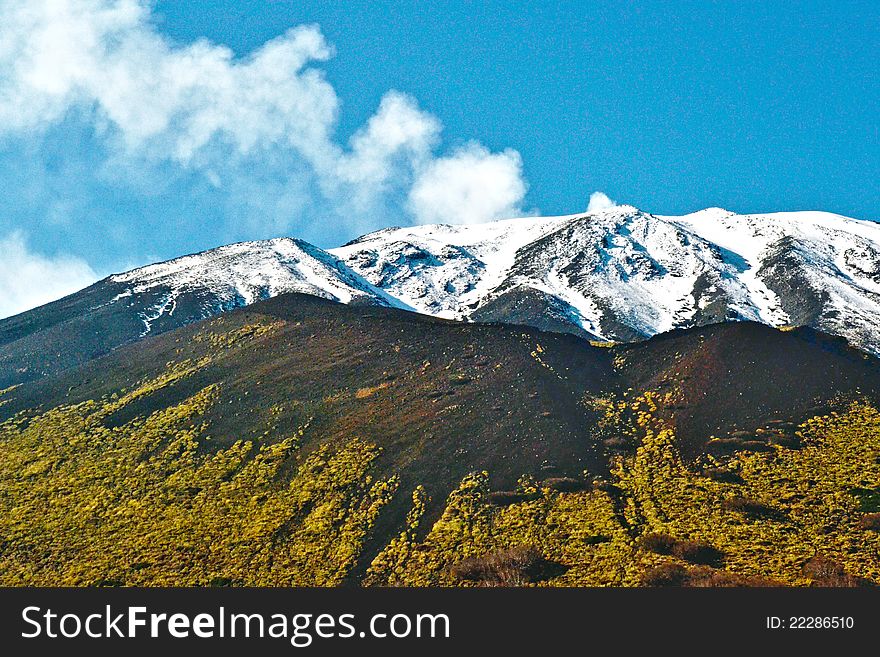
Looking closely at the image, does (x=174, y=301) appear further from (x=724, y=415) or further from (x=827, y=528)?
(x=827, y=528)

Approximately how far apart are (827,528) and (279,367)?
41987mm

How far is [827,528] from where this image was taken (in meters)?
36.5

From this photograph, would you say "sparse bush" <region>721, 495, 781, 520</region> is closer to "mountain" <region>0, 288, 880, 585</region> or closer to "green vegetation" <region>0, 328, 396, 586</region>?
"mountain" <region>0, 288, 880, 585</region>

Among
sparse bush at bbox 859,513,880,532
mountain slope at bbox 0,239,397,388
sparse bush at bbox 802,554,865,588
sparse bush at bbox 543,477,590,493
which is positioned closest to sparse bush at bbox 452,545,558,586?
sparse bush at bbox 543,477,590,493

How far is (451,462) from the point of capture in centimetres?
4662

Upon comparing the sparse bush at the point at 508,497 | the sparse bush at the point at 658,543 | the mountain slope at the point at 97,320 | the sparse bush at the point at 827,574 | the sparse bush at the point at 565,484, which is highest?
the mountain slope at the point at 97,320

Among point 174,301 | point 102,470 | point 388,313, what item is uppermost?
point 174,301

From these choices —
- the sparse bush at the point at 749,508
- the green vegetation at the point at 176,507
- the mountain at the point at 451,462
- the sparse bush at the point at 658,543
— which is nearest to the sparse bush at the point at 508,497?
the mountain at the point at 451,462

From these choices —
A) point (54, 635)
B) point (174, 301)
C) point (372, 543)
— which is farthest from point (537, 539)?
Answer: point (174, 301)

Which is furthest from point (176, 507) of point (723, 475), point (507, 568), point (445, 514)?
point (723, 475)

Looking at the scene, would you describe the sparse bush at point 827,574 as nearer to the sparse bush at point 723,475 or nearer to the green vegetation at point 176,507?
the sparse bush at point 723,475

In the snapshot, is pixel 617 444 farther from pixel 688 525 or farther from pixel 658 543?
pixel 658 543

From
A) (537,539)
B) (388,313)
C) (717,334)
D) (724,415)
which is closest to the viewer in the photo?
(537,539)

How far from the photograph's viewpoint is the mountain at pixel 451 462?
37.6 m
